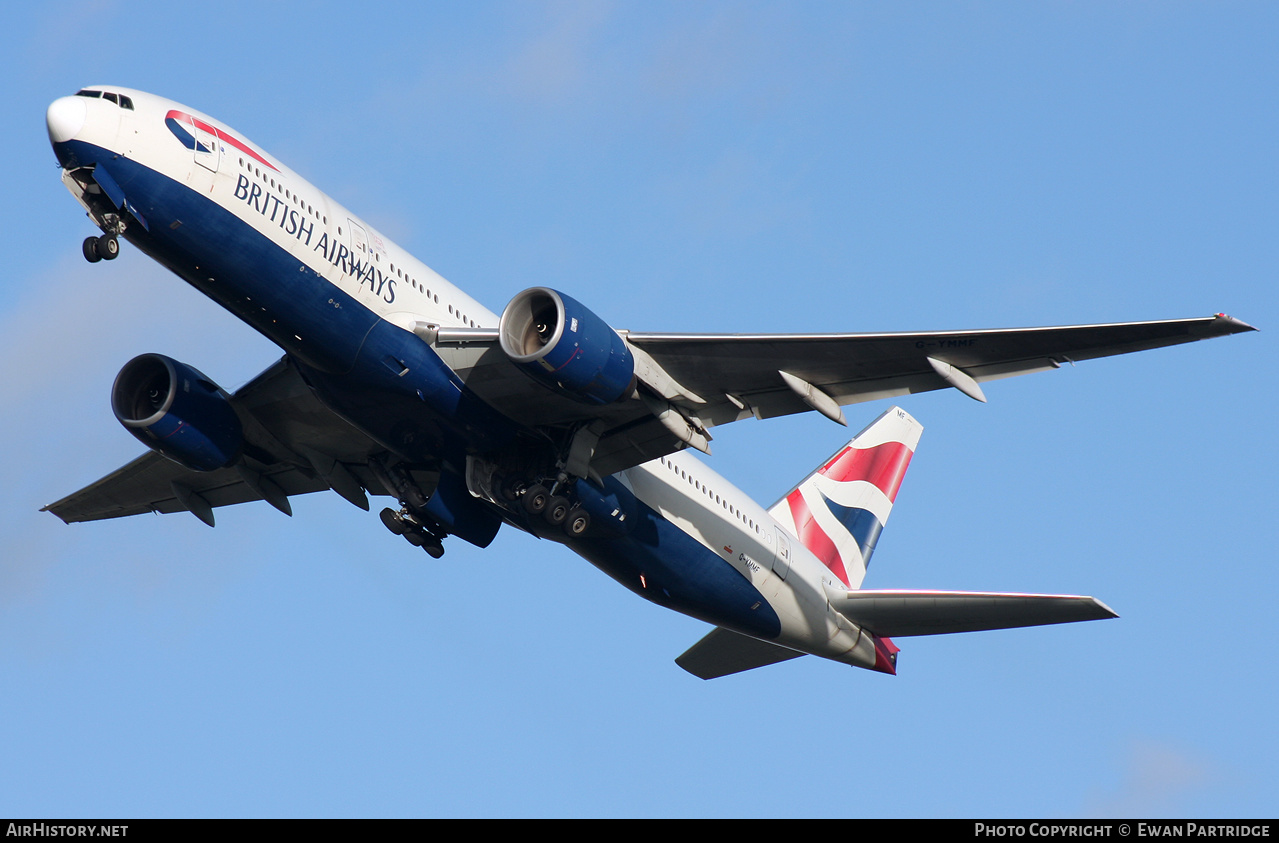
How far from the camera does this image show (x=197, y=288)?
23.8 meters

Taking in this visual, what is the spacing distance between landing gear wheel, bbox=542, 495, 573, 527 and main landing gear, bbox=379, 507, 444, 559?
147 inches

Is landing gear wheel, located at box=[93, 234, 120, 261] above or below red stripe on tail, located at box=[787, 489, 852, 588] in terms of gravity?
below

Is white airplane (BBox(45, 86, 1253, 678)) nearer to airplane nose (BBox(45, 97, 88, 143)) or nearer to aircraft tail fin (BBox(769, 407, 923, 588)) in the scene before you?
airplane nose (BBox(45, 97, 88, 143))

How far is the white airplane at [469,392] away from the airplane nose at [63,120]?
0.10ft

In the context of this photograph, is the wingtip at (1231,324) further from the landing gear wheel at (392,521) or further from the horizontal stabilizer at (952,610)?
the landing gear wheel at (392,521)

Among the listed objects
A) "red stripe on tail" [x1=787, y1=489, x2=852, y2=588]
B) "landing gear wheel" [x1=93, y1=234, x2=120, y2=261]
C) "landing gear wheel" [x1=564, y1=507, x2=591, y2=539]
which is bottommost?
"landing gear wheel" [x1=564, y1=507, x2=591, y2=539]

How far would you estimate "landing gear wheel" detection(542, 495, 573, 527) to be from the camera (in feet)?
85.7

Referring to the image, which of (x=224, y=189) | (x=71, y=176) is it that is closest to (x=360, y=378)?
(x=224, y=189)

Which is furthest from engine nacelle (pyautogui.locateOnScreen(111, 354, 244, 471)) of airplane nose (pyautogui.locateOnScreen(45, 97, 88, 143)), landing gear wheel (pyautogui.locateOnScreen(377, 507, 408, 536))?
airplane nose (pyautogui.locateOnScreen(45, 97, 88, 143))

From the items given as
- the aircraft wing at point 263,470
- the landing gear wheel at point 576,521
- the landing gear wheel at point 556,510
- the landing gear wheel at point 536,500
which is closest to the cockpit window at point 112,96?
the aircraft wing at point 263,470

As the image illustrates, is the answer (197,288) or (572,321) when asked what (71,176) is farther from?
(572,321)
